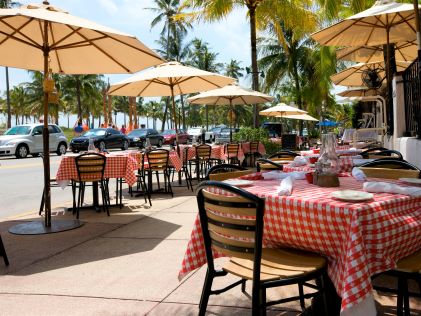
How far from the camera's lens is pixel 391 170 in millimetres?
3818

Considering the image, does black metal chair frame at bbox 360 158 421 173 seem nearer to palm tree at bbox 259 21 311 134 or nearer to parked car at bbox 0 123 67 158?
parked car at bbox 0 123 67 158

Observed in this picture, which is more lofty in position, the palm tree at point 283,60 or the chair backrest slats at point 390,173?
the palm tree at point 283,60

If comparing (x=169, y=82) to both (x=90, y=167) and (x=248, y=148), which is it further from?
(x=248, y=148)

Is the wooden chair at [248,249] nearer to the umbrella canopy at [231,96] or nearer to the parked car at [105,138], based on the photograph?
the umbrella canopy at [231,96]

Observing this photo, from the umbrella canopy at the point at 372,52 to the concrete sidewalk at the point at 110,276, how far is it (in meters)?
6.37

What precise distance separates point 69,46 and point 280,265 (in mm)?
4953

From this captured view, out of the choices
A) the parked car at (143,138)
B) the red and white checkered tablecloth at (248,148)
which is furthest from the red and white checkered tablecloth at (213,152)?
the parked car at (143,138)

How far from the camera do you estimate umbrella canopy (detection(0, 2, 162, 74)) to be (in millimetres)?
5688

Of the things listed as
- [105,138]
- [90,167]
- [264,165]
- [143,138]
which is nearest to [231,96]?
[90,167]

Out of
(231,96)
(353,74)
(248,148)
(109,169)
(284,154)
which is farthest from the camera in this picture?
(248,148)

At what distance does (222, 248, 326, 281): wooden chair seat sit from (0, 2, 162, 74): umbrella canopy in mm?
3475

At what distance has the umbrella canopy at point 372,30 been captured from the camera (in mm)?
7625

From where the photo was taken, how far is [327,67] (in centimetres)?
2203

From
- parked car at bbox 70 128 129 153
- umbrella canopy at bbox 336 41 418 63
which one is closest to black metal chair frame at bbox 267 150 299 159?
umbrella canopy at bbox 336 41 418 63
